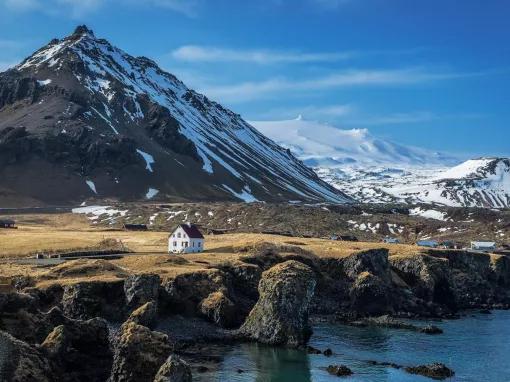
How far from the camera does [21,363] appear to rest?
46.8 m

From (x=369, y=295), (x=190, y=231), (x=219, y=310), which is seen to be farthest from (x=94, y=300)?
(x=369, y=295)

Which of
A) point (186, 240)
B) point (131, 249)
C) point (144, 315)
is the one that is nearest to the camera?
point (144, 315)

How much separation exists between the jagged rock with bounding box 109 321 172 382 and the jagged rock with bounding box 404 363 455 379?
106 feet

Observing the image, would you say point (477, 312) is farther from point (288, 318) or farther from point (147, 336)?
point (147, 336)

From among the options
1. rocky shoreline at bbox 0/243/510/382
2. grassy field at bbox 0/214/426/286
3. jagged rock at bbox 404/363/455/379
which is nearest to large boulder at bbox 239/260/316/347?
rocky shoreline at bbox 0/243/510/382

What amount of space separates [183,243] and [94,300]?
38251mm

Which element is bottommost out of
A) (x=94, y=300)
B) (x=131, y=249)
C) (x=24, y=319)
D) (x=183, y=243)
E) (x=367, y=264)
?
(x=94, y=300)

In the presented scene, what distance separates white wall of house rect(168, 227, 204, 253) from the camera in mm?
119062

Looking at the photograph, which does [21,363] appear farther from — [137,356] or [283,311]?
[283,311]

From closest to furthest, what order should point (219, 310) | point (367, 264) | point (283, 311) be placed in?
point (283, 311), point (219, 310), point (367, 264)

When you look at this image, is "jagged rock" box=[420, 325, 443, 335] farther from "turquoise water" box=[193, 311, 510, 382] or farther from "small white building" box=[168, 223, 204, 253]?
"small white building" box=[168, 223, 204, 253]

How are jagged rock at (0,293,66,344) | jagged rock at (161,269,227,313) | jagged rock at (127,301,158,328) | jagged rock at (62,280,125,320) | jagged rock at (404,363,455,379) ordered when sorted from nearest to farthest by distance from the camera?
jagged rock at (0,293,66,344), jagged rock at (404,363,455,379), jagged rock at (127,301,158,328), jagged rock at (62,280,125,320), jagged rock at (161,269,227,313)

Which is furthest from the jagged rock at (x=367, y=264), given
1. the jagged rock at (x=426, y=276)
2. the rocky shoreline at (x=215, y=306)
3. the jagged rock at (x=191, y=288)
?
the jagged rock at (x=191, y=288)

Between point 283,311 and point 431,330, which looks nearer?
point 283,311
